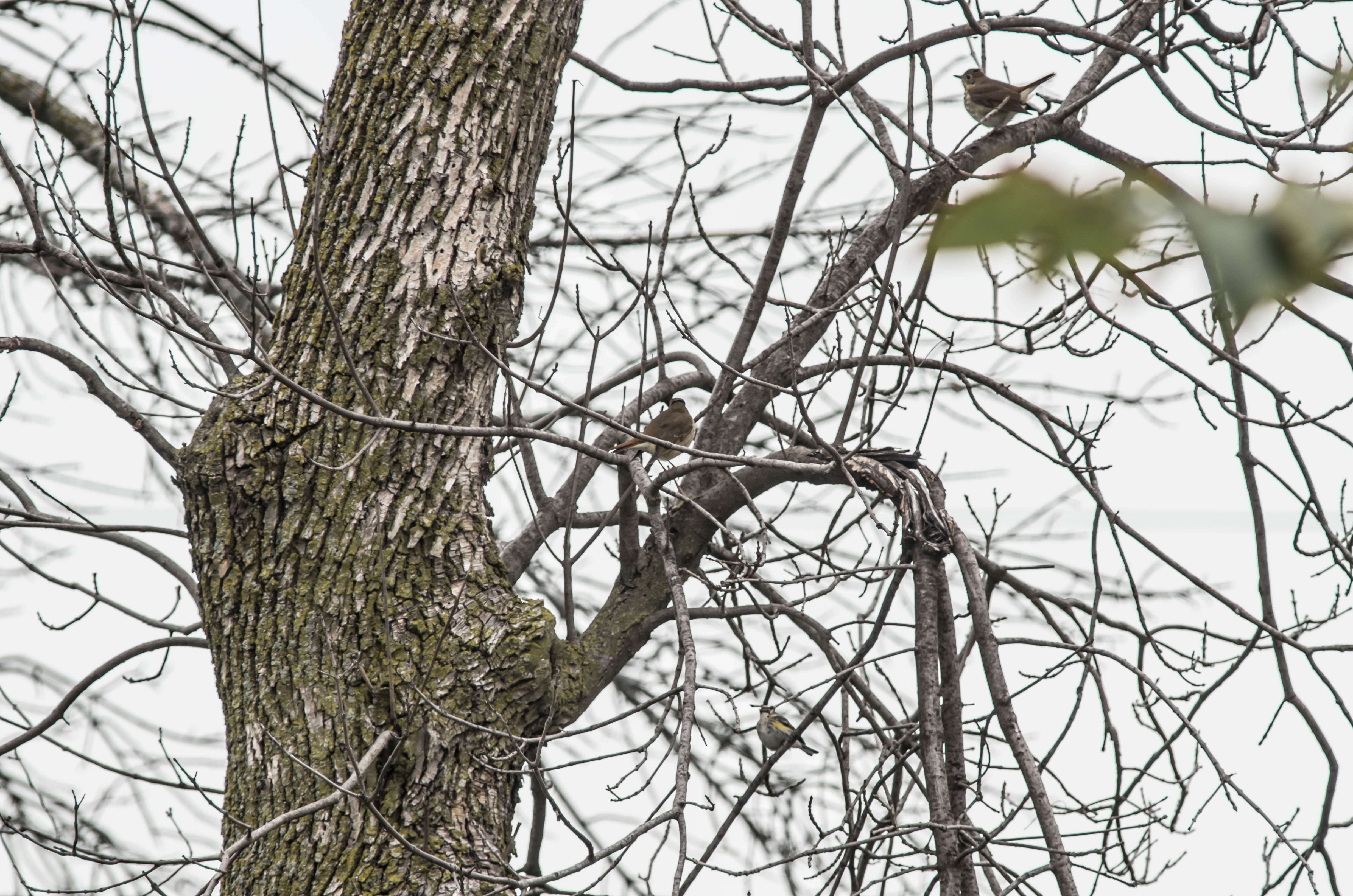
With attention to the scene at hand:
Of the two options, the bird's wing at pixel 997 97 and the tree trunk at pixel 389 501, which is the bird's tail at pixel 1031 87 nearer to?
the bird's wing at pixel 997 97

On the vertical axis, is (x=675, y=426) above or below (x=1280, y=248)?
above

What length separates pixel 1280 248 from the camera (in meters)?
0.45

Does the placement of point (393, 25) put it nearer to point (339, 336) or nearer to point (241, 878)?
point (339, 336)

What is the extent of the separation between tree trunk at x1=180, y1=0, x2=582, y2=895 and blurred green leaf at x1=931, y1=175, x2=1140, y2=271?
6.97 feet

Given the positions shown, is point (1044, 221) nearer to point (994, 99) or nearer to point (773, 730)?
point (773, 730)

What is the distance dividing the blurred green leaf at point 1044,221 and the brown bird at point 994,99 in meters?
3.03

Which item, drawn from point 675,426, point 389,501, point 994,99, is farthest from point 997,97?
point 389,501

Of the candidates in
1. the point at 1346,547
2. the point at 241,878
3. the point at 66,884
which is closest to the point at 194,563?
the point at 241,878

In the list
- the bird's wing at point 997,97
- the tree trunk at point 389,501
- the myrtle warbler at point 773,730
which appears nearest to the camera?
the tree trunk at point 389,501

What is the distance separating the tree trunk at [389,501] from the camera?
2.62 meters

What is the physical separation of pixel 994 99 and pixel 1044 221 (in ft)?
12.2

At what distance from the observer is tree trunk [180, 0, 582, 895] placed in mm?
2617

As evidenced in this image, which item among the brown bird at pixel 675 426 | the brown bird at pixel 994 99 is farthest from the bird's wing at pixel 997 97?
the brown bird at pixel 675 426

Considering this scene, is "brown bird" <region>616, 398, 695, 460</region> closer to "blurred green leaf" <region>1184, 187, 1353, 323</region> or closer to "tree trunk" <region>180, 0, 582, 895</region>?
"tree trunk" <region>180, 0, 582, 895</region>
